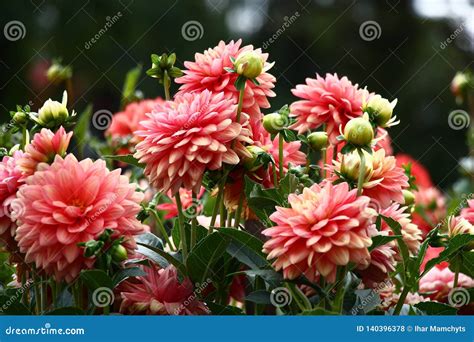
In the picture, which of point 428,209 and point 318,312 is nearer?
point 318,312

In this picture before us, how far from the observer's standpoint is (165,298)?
931 mm

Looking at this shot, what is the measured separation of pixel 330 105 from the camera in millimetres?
1003

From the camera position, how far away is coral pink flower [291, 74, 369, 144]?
1.01 meters

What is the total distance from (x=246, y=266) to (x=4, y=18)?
4100mm

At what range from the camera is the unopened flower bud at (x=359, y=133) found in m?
0.84

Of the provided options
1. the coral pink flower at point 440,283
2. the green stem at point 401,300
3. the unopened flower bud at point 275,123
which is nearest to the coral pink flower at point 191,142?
the unopened flower bud at point 275,123

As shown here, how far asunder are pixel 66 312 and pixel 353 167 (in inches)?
13.5

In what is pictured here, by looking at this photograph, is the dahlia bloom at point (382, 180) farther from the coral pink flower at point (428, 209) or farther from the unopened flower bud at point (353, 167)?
the coral pink flower at point (428, 209)
